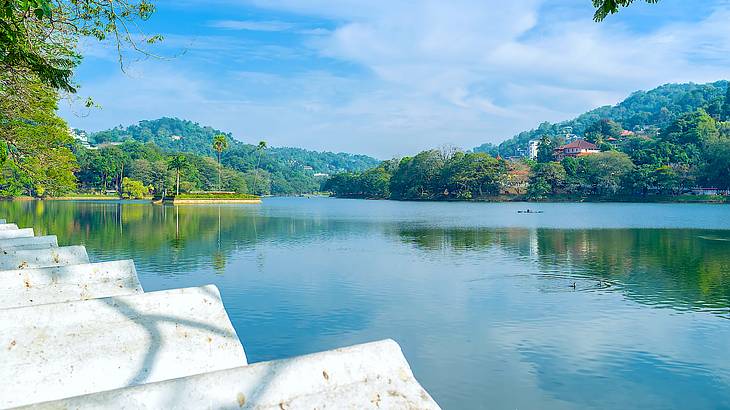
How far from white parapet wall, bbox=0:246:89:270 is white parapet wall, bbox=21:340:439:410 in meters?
9.51

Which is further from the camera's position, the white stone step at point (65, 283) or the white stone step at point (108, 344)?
the white stone step at point (65, 283)

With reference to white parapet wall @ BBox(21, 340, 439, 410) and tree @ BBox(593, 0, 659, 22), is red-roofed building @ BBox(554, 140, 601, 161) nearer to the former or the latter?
tree @ BBox(593, 0, 659, 22)

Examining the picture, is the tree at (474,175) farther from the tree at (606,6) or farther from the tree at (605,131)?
the tree at (606,6)

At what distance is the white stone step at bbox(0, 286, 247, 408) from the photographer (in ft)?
19.7

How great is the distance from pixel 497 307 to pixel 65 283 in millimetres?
11577

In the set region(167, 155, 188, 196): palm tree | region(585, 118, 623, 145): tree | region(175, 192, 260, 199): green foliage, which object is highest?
region(585, 118, 623, 145): tree

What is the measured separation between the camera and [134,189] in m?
115

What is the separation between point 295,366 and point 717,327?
540 inches

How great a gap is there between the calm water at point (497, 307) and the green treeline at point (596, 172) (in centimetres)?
7006

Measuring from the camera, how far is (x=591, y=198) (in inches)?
4215

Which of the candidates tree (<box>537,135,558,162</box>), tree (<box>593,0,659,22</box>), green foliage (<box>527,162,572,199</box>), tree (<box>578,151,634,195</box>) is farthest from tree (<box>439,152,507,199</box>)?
tree (<box>593,0,659,22</box>)

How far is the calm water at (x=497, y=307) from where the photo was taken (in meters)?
10.3

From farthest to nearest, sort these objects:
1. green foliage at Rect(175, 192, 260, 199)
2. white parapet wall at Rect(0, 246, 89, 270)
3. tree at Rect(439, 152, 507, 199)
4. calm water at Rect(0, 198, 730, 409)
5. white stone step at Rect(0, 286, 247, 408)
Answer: tree at Rect(439, 152, 507, 199) < green foliage at Rect(175, 192, 260, 199) < white parapet wall at Rect(0, 246, 89, 270) < calm water at Rect(0, 198, 730, 409) < white stone step at Rect(0, 286, 247, 408)

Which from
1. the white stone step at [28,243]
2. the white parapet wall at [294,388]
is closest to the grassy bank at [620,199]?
the white stone step at [28,243]
